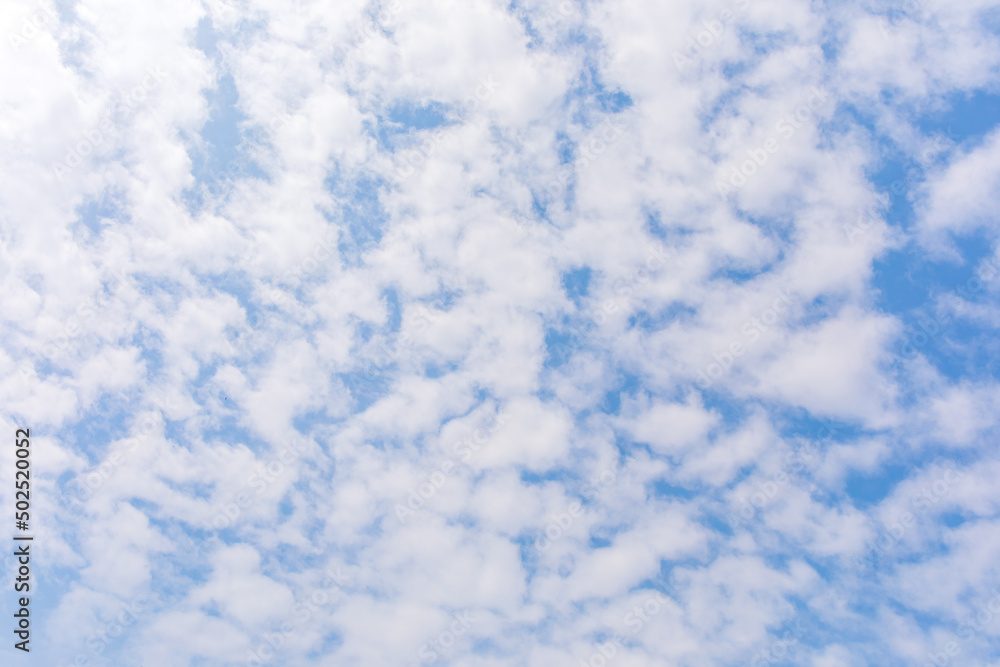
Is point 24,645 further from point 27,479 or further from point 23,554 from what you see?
point 27,479

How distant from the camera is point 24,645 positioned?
138 ft

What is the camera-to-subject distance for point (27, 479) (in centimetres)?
4269

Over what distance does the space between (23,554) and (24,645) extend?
615 cm

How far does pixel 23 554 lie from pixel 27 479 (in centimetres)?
554

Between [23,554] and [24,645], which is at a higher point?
[23,554]

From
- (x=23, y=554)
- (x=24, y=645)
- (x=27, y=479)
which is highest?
(x=27, y=479)

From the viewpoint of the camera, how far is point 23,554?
43125mm

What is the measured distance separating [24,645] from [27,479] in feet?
37.8

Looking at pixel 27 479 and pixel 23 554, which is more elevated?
pixel 27 479

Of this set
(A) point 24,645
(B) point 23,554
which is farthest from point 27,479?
(A) point 24,645

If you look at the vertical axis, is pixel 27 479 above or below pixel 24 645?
above
